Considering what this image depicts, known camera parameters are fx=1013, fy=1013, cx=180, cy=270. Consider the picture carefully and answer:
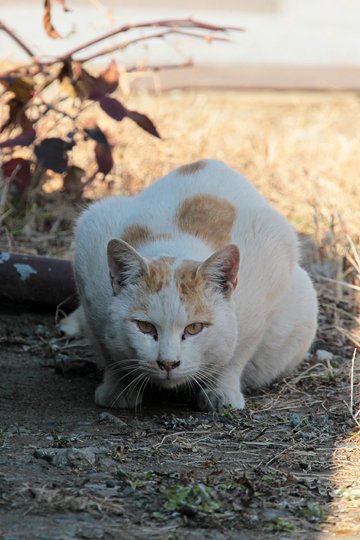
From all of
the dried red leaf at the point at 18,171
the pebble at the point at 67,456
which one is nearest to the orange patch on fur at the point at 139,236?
the pebble at the point at 67,456

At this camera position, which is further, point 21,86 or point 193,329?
point 21,86

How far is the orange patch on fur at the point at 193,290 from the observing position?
3.31 meters

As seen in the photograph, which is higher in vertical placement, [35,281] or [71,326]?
[35,281]

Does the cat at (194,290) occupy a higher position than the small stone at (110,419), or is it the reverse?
the cat at (194,290)

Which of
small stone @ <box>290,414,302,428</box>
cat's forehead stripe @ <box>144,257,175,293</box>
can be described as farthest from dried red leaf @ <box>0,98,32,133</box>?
small stone @ <box>290,414,302,428</box>

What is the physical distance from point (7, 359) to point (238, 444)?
1329mm

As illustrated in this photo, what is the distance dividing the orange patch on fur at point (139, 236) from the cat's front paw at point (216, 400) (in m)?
0.57

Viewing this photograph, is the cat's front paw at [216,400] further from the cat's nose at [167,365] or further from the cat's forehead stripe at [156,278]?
the cat's forehead stripe at [156,278]

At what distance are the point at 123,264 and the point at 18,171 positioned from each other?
199 cm

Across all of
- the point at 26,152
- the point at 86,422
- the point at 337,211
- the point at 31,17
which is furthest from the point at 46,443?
the point at 31,17

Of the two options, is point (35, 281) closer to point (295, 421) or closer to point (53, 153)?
point (53, 153)

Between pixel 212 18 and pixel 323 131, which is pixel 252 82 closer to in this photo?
pixel 212 18

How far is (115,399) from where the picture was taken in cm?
368

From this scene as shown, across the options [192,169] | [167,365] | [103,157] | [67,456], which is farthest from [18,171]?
[67,456]
